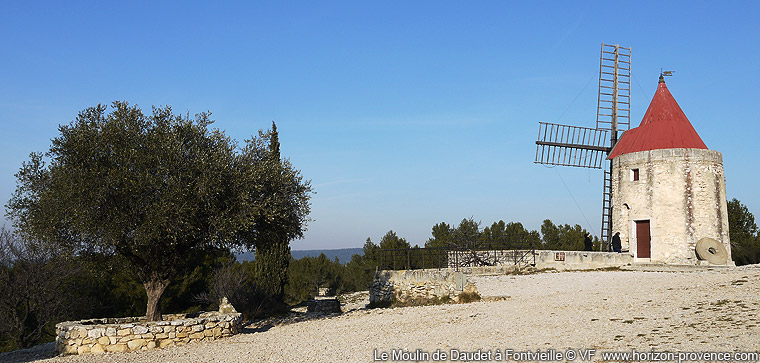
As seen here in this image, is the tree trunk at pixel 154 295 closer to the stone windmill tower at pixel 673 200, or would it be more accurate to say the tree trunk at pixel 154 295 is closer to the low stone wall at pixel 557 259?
the low stone wall at pixel 557 259

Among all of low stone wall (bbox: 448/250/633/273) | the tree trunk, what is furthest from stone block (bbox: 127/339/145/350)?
low stone wall (bbox: 448/250/633/273)

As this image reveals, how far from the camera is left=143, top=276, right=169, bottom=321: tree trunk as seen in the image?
48.2 feet

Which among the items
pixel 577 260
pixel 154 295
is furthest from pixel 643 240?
pixel 154 295

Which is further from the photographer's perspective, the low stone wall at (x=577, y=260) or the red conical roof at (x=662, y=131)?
the red conical roof at (x=662, y=131)

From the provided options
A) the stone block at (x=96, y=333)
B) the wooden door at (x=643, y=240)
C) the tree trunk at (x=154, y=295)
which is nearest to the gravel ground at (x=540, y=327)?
the stone block at (x=96, y=333)

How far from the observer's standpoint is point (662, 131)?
27.3 meters

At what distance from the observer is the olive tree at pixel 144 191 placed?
12.8 meters

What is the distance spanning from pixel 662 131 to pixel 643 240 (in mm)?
5434

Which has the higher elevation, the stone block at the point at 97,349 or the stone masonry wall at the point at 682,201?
the stone masonry wall at the point at 682,201

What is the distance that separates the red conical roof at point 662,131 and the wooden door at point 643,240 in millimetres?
3721

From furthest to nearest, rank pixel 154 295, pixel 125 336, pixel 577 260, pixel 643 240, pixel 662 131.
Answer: pixel 662 131 → pixel 643 240 → pixel 577 260 → pixel 154 295 → pixel 125 336

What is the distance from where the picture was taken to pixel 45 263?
23375 mm

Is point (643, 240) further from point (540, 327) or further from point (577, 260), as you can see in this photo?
point (540, 327)

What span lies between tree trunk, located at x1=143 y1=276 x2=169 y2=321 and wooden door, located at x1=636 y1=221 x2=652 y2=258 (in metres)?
21.2
